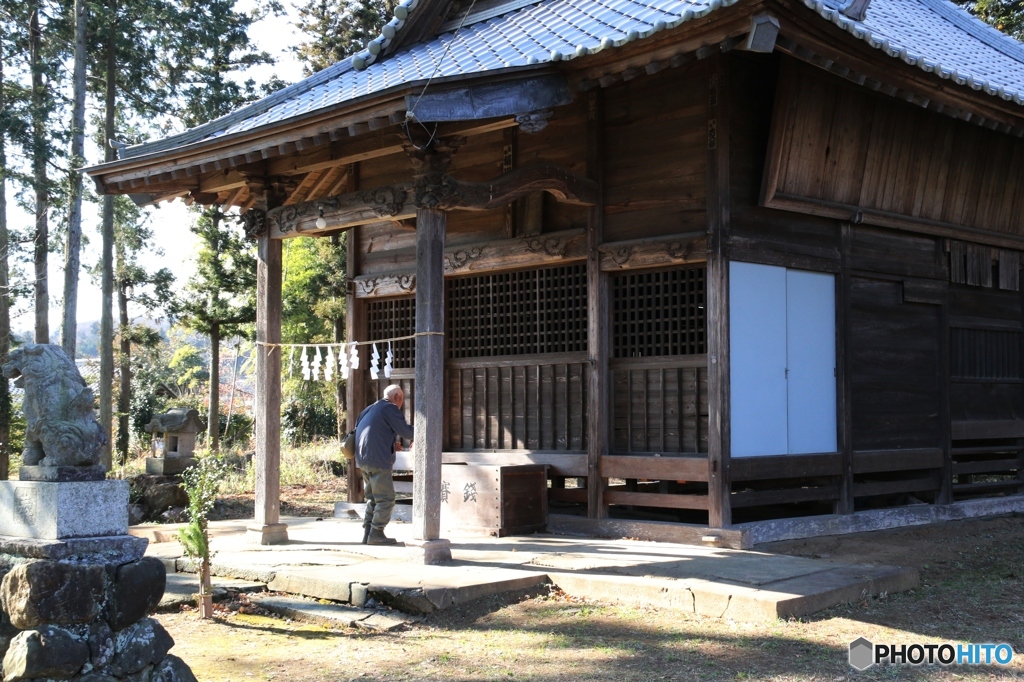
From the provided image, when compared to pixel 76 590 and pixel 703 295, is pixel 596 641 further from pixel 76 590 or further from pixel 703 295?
pixel 703 295

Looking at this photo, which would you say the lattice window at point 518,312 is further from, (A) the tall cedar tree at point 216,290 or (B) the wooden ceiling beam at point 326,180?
(A) the tall cedar tree at point 216,290

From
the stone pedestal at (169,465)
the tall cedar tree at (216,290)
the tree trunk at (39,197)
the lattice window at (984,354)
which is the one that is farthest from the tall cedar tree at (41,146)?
the lattice window at (984,354)

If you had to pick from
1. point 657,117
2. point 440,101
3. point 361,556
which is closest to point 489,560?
point 361,556

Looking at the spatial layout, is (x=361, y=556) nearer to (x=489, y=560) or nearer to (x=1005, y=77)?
Result: (x=489, y=560)

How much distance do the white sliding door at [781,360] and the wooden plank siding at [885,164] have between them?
31.5 inches

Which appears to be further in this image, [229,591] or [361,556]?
[361,556]

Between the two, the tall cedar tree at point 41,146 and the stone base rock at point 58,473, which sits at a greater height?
the tall cedar tree at point 41,146

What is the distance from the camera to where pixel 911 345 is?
11.3 meters

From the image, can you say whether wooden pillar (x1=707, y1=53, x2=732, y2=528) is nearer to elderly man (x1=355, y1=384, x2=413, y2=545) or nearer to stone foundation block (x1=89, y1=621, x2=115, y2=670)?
elderly man (x1=355, y1=384, x2=413, y2=545)

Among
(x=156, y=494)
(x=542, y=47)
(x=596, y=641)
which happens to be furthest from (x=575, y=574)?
(x=156, y=494)

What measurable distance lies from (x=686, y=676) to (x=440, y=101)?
4731mm

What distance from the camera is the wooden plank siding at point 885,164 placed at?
31.1 feet

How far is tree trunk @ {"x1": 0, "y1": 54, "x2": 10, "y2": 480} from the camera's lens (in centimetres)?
1805

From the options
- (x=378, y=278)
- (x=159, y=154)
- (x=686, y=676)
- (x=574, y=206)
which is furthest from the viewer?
(x=378, y=278)
